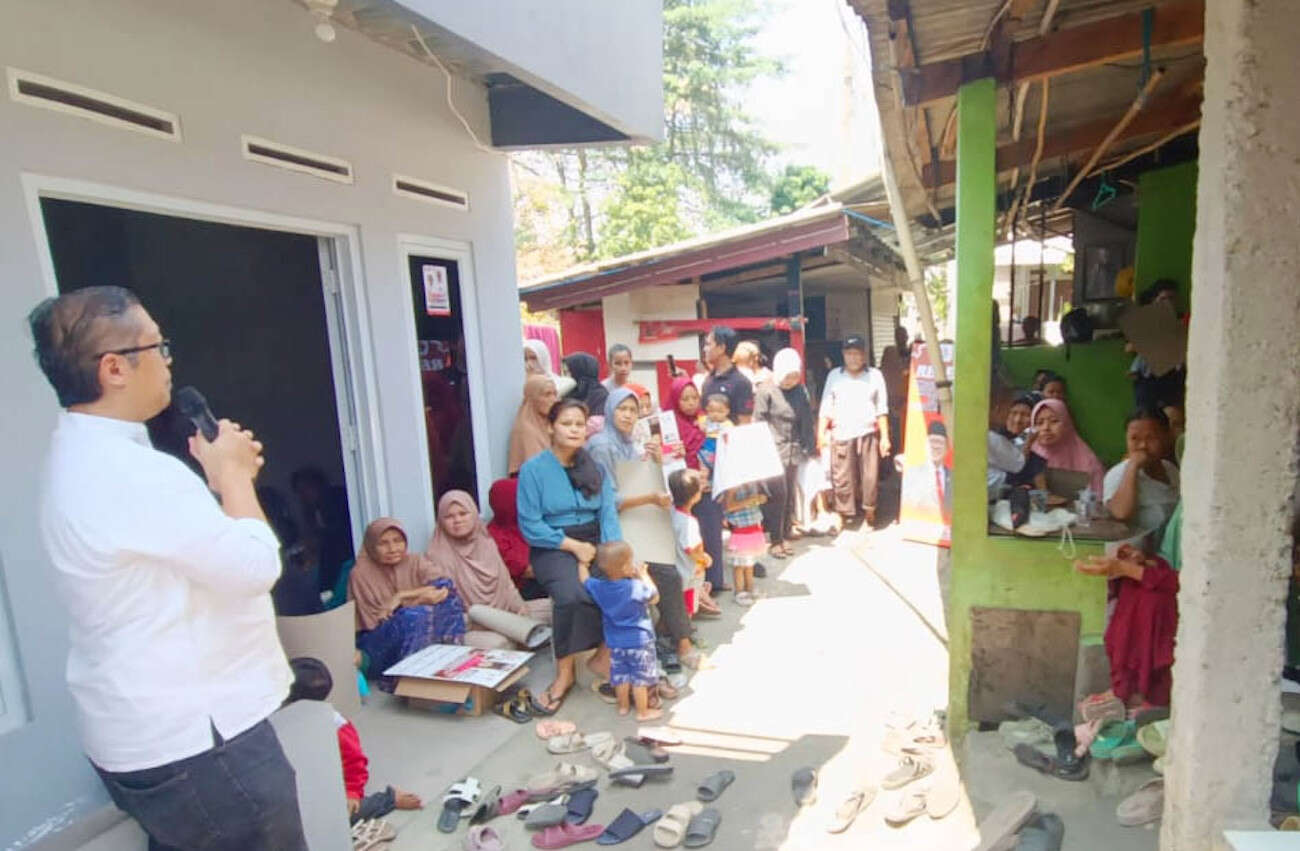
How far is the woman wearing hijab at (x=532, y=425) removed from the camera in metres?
5.52

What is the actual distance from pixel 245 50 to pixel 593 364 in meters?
2.94

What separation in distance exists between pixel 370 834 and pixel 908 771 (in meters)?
2.17

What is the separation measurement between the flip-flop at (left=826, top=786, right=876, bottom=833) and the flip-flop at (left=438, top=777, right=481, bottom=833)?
146cm

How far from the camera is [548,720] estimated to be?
3795 millimetres

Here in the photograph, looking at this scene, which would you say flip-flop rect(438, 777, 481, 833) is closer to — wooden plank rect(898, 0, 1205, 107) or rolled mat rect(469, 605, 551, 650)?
rolled mat rect(469, 605, 551, 650)

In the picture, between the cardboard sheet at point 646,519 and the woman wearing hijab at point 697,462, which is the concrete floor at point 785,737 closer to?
the woman wearing hijab at point 697,462

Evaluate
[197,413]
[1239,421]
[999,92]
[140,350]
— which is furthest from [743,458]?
[140,350]

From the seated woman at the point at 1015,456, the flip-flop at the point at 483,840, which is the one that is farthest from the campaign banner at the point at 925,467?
the flip-flop at the point at 483,840

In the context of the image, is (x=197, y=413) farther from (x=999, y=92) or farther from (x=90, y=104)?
(x=999, y=92)

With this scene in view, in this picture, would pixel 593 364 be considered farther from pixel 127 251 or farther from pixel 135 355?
pixel 135 355

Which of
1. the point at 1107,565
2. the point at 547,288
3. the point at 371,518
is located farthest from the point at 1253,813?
the point at 547,288

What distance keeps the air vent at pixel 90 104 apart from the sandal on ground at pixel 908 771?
4135 mm

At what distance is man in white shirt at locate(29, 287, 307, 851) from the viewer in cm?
154

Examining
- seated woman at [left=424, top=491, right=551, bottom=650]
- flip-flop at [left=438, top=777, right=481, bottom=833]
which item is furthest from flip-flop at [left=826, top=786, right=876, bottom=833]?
seated woman at [left=424, top=491, right=551, bottom=650]
